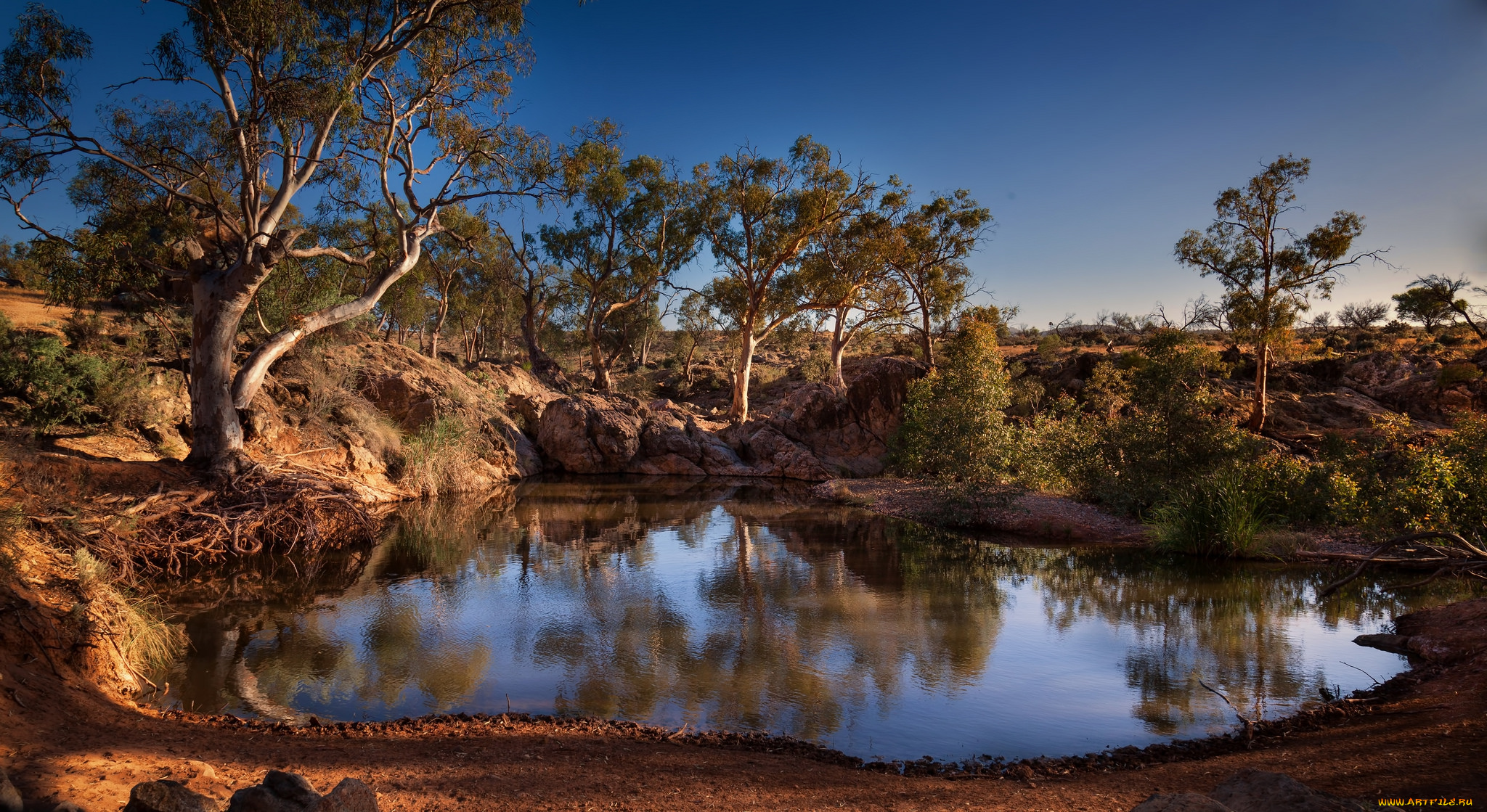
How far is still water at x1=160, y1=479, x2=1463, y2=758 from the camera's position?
237 inches

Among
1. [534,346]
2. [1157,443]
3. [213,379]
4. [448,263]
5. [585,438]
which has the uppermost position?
[448,263]

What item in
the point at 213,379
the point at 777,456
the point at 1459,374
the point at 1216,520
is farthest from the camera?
A: the point at 777,456

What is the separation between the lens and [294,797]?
9.89 ft

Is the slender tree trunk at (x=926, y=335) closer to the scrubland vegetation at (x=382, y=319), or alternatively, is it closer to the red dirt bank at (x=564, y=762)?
the scrubland vegetation at (x=382, y=319)

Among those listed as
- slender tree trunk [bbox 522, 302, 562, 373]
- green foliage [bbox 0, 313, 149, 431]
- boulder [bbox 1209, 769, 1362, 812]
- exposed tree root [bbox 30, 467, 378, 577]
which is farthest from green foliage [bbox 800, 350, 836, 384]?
boulder [bbox 1209, 769, 1362, 812]

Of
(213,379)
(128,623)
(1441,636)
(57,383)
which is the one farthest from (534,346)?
(1441,636)

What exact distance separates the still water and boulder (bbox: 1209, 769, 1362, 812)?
2254 millimetres

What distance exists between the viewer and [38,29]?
11.0 meters

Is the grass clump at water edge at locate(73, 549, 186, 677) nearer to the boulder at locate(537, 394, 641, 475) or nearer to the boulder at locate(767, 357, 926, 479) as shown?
the boulder at locate(537, 394, 641, 475)

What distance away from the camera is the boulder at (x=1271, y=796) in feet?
9.61

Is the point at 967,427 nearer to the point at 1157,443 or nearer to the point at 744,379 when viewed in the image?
the point at 1157,443

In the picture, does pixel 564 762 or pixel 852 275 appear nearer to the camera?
pixel 564 762

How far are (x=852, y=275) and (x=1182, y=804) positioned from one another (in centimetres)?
2983

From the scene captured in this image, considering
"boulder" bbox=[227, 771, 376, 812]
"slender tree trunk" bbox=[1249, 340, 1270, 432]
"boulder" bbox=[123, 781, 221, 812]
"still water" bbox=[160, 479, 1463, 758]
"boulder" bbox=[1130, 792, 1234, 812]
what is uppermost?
"slender tree trunk" bbox=[1249, 340, 1270, 432]
